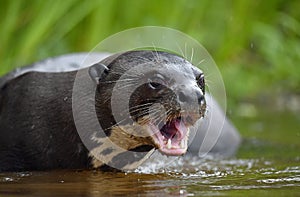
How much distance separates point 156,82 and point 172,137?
20 centimetres

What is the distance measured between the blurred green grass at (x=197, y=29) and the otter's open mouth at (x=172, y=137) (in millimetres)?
2145

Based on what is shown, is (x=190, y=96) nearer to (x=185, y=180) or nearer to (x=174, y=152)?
(x=174, y=152)

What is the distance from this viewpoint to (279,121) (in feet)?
20.2

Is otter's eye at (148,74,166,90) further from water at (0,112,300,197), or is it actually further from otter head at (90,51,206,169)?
water at (0,112,300,197)

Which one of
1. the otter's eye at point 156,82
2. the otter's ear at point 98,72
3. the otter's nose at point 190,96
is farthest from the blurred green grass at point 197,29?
the otter's nose at point 190,96

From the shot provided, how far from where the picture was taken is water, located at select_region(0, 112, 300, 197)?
279cm

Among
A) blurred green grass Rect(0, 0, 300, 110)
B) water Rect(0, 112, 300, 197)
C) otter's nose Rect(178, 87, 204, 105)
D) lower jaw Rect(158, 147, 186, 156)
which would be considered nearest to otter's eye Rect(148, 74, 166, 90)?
otter's nose Rect(178, 87, 204, 105)

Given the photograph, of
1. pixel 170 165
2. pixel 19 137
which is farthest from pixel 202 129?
pixel 19 137

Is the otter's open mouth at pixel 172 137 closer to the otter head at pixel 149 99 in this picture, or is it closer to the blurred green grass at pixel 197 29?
the otter head at pixel 149 99

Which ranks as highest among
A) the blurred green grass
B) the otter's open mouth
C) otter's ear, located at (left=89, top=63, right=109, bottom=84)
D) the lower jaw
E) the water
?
the blurred green grass

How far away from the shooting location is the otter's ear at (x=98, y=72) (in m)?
3.31

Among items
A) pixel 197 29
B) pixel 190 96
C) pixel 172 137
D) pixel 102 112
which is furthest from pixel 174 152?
pixel 197 29

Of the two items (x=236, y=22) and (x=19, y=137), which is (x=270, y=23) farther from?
(x=19, y=137)

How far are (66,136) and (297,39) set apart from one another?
4.86 m
